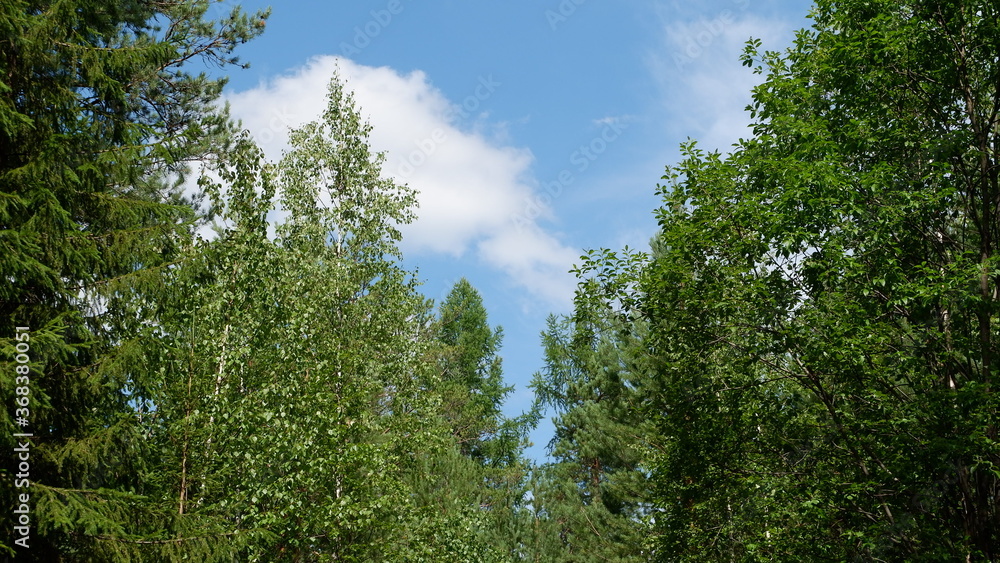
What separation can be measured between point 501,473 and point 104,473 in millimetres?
21070

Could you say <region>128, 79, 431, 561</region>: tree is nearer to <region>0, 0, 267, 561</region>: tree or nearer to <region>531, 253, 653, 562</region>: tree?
<region>0, 0, 267, 561</region>: tree

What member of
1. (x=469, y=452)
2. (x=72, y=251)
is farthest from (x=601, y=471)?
(x=72, y=251)

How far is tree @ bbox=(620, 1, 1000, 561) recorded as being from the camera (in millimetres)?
9688

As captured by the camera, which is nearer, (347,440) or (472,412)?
(347,440)

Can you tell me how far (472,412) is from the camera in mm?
31359

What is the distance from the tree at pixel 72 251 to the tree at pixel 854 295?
7.31 meters

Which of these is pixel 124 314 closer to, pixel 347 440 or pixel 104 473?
pixel 104 473

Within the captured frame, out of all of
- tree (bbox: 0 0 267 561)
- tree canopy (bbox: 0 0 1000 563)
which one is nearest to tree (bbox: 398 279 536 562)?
tree canopy (bbox: 0 0 1000 563)

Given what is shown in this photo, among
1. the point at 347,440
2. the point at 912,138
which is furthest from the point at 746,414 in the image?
the point at 347,440

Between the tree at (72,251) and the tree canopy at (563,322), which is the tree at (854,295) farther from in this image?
the tree at (72,251)

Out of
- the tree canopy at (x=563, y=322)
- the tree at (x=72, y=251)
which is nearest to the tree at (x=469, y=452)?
the tree canopy at (x=563, y=322)

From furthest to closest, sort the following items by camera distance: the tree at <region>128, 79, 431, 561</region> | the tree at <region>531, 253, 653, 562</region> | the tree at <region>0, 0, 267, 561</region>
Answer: the tree at <region>531, 253, 653, 562</region>, the tree at <region>128, 79, 431, 561</region>, the tree at <region>0, 0, 267, 561</region>

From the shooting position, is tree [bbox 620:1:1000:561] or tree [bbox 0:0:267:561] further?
tree [bbox 620:1:1000:561]

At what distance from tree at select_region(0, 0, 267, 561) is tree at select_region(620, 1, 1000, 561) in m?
7.31
